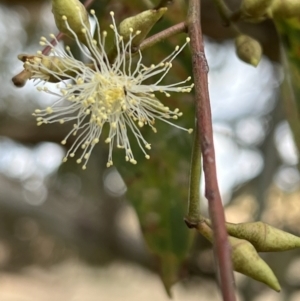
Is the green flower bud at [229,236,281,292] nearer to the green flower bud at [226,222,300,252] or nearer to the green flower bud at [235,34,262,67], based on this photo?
the green flower bud at [226,222,300,252]

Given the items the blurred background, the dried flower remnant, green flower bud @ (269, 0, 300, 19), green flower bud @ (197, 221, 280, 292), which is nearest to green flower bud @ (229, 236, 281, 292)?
green flower bud @ (197, 221, 280, 292)

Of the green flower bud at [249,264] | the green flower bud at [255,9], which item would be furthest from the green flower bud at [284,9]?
the green flower bud at [249,264]

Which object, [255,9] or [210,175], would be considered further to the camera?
[255,9]

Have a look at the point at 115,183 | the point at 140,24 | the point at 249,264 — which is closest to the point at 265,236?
the point at 249,264

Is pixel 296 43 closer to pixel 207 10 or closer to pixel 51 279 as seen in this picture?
pixel 207 10

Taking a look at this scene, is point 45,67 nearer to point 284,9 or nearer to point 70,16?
point 70,16


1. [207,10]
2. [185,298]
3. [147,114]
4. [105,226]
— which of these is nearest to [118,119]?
[147,114]
